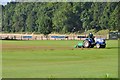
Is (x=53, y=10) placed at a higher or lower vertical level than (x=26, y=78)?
higher

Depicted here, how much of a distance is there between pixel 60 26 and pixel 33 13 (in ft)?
81.6

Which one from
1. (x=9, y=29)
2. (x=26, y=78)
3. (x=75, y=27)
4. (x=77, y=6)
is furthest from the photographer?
(x=9, y=29)

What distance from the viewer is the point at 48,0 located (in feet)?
416

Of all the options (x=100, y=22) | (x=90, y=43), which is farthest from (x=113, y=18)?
(x=90, y=43)

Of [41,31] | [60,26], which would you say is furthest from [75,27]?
[41,31]

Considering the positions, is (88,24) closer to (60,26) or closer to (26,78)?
(60,26)

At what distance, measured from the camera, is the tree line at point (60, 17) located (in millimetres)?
109581

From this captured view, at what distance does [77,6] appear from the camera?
12419 cm

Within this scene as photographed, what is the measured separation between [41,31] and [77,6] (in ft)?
70.6

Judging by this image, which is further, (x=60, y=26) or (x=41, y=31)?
(x=60, y=26)

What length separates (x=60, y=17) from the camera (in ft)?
396

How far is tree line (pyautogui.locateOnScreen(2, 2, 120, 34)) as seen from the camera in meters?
110

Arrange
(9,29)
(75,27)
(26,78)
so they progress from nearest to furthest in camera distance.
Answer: (26,78), (75,27), (9,29)

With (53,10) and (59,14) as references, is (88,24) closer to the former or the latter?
(59,14)
